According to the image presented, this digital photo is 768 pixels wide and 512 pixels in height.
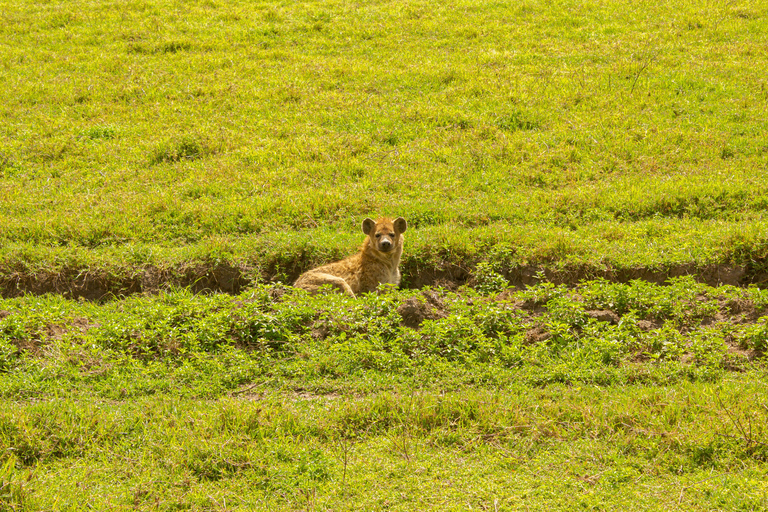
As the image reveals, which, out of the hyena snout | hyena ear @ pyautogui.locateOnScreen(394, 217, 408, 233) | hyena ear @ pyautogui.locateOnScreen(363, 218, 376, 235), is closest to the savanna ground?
hyena ear @ pyautogui.locateOnScreen(394, 217, 408, 233)

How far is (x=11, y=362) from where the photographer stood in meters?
7.28

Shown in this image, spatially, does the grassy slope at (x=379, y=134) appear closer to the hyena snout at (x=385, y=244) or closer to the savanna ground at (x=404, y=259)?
the savanna ground at (x=404, y=259)

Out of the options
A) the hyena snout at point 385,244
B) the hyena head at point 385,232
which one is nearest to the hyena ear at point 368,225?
the hyena head at point 385,232

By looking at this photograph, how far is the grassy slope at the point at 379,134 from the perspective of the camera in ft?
33.9

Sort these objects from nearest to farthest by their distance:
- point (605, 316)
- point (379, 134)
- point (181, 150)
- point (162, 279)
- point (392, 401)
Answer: point (392, 401) < point (605, 316) < point (162, 279) < point (181, 150) < point (379, 134)

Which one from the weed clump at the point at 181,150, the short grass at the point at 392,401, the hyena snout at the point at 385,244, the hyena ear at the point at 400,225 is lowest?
the short grass at the point at 392,401

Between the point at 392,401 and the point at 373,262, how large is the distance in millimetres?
3712

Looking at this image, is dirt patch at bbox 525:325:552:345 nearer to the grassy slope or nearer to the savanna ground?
the savanna ground

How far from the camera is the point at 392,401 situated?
6336 mm

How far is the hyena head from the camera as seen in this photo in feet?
31.1

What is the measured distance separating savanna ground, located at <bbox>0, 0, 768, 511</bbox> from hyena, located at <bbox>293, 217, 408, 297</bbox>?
493mm

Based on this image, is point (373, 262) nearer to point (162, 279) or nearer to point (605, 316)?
point (162, 279)

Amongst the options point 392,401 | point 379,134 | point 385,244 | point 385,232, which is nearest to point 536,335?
point 392,401

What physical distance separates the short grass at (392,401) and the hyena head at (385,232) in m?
1.02
